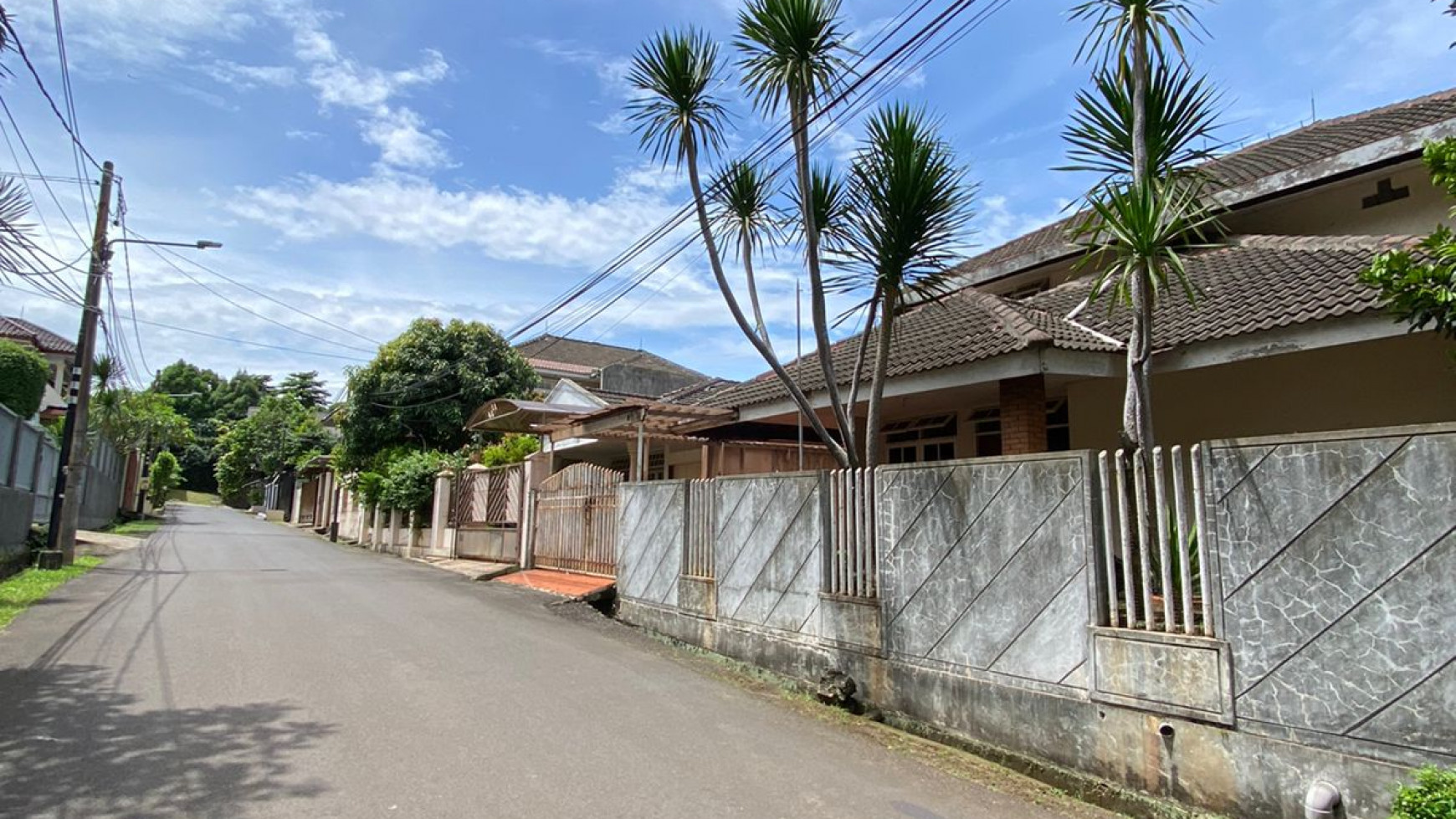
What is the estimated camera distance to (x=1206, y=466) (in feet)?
15.1

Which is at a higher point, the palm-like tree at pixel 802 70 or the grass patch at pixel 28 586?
the palm-like tree at pixel 802 70

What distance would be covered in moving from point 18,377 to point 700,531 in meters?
14.8

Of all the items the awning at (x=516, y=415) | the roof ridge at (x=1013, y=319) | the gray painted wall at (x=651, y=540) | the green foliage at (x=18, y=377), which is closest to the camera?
the roof ridge at (x=1013, y=319)

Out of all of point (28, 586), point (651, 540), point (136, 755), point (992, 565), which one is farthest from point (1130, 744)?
point (28, 586)

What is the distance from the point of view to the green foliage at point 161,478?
44906 mm

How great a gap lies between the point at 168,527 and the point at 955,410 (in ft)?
103

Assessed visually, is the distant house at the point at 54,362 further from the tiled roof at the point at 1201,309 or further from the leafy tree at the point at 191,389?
the leafy tree at the point at 191,389

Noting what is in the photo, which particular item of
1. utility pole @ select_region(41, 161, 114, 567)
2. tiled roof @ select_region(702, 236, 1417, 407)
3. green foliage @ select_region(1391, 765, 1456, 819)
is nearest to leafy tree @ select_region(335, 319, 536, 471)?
utility pole @ select_region(41, 161, 114, 567)

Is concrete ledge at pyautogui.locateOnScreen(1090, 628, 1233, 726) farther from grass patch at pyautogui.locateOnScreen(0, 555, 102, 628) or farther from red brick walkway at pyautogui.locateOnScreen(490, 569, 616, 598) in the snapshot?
grass patch at pyautogui.locateOnScreen(0, 555, 102, 628)

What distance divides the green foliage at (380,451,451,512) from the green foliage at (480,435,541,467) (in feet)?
5.71

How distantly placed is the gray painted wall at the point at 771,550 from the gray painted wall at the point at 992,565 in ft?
3.11

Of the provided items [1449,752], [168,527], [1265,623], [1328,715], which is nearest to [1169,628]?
[1265,623]

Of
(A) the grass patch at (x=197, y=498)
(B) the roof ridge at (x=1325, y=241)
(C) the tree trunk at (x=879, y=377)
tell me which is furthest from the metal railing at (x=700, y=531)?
(A) the grass patch at (x=197, y=498)

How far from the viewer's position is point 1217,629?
4480 mm
